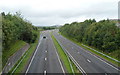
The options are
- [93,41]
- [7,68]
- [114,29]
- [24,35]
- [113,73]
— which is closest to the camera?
[113,73]

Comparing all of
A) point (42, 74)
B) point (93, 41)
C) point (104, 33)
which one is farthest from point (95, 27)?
point (42, 74)

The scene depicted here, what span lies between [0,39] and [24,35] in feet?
131

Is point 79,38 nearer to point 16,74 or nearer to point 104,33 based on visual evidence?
point 104,33

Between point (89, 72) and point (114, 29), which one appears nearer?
point (89, 72)

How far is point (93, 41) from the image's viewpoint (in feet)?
160

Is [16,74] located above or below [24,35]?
below

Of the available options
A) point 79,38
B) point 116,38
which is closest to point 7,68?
point 116,38

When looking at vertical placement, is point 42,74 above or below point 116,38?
below

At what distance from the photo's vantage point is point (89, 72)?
25734 millimetres

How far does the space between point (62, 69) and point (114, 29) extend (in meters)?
20.1

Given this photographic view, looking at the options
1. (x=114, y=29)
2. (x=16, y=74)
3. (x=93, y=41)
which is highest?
(x=114, y=29)

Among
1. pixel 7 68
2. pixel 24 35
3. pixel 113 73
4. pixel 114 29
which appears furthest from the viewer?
pixel 24 35

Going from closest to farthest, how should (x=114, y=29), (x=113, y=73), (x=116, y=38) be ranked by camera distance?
(x=113, y=73) < (x=116, y=38) < (x=114, y=29)

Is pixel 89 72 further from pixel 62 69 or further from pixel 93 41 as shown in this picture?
pixel 93 41
